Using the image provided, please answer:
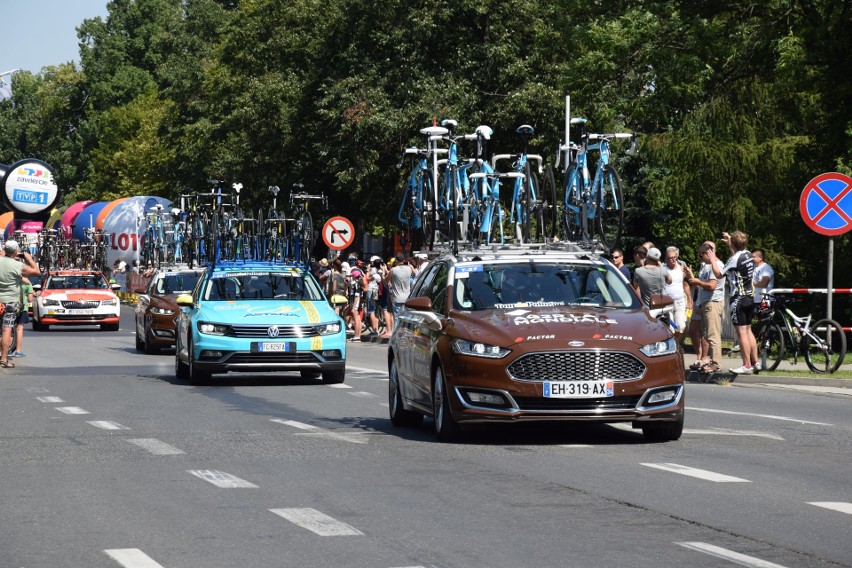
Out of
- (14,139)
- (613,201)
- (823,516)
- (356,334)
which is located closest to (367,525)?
(823,516)

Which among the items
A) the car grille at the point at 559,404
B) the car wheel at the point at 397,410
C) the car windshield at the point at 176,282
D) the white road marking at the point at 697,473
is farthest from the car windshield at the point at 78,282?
the white road marking at the point at 697,473

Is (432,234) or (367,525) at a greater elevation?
(432,234)

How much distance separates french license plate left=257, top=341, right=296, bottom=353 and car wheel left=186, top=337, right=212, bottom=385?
0.98 meters

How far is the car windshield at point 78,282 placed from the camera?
4644 cm

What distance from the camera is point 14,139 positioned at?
493 ft

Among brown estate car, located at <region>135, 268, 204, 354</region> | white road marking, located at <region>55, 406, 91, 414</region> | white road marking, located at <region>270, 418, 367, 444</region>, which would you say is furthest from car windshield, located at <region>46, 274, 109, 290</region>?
white road marking, located at <region>270, 418, 367, 444</region>

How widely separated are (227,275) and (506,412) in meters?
10.6

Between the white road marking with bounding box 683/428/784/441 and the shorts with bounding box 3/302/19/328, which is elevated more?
the shorts with bounding box 3/302/19/328

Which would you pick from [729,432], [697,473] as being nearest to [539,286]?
[729,432]

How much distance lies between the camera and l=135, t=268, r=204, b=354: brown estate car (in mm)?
31250

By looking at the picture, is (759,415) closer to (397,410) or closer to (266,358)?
(397,410)

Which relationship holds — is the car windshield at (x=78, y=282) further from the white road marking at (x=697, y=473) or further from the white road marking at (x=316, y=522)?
the white road marking at (x=316, y=522)

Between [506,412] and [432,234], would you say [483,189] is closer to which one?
[432,234]

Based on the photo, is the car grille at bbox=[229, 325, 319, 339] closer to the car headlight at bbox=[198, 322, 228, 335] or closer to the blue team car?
the blue team car
